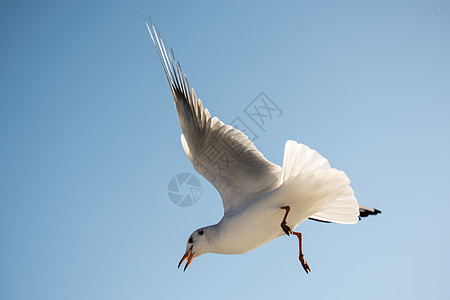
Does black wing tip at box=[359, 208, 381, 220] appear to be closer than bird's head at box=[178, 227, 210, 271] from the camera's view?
No

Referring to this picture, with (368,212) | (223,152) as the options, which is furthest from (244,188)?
(368,212)

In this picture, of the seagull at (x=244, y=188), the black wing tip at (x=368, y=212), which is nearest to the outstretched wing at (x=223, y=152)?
the seagull at (x=244, y=188)

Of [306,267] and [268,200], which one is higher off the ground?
[268,200]

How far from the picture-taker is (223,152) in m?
3.97

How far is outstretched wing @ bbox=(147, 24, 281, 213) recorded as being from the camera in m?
3.92

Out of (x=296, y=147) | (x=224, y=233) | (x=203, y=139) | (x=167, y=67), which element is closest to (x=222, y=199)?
(x=224, y=233)

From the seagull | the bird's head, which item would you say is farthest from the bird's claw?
the bird's head

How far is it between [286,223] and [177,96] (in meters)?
1.62

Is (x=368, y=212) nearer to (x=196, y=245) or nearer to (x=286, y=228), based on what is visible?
(x=286, y=228)

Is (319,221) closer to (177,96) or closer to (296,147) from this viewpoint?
(296,147)

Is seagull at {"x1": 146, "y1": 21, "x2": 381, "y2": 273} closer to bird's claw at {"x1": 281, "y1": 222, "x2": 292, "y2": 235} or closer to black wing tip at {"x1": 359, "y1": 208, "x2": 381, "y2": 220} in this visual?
bird's claw at {"x1": 281, "y1": 222, "x2": 292, "y2": 235}

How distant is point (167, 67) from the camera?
13.1ft

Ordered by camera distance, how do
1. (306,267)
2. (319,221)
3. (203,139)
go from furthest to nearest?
(319,221) < (203,139) < (306,267)

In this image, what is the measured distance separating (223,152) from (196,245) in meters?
0.95
